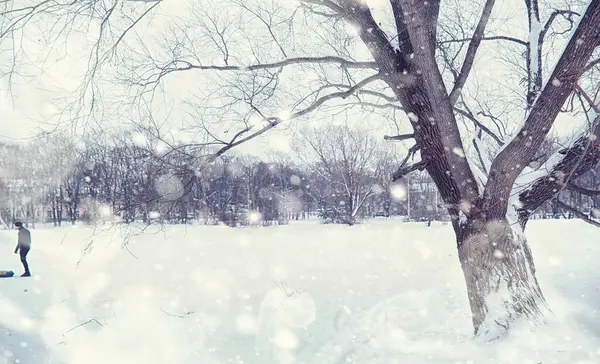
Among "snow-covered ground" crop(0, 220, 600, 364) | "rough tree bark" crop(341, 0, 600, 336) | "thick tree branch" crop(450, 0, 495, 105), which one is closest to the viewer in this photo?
"rough tree bark" crop(341, 0, 600, 336)

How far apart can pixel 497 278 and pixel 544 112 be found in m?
1.85

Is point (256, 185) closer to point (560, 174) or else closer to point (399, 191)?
point (399, 191)

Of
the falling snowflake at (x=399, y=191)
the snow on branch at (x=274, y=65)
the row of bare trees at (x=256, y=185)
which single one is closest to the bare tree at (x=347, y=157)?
the row of bare trees at (x=256, y=185)

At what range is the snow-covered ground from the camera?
4.99 metres

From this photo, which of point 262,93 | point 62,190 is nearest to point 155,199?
point 262,93

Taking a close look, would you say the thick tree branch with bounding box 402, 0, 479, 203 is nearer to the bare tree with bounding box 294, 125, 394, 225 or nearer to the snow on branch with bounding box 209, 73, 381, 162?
the snow on branch with bounding box 209, 73, 381, 162

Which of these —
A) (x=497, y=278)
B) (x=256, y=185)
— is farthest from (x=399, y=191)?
(x=497, y=278)

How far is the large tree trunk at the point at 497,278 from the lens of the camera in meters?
4.63

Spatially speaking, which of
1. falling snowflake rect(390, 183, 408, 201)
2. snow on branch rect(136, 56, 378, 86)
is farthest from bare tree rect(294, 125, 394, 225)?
→ snow on branch rect(136, 56, 378, 86)

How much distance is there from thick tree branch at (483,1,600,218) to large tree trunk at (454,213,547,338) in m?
0.26

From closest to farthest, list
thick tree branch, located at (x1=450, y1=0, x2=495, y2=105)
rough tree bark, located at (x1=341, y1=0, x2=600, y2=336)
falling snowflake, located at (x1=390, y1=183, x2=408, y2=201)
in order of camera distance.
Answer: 1. rough tree bark, located at (x1=341, y1=0, x2=600, y2=336)
2. thick tree branch, located at (x1=450, y1=0, x2=495, y2=105)
3. falling snowflake, located at (x1=390, y1=183, x2=408, y2=201)

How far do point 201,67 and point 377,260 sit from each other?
10.0 m

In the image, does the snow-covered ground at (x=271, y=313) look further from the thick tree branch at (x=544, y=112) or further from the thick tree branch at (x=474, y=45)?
the thick tree branch at (x=474, y=45)

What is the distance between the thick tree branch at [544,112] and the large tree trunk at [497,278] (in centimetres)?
26
